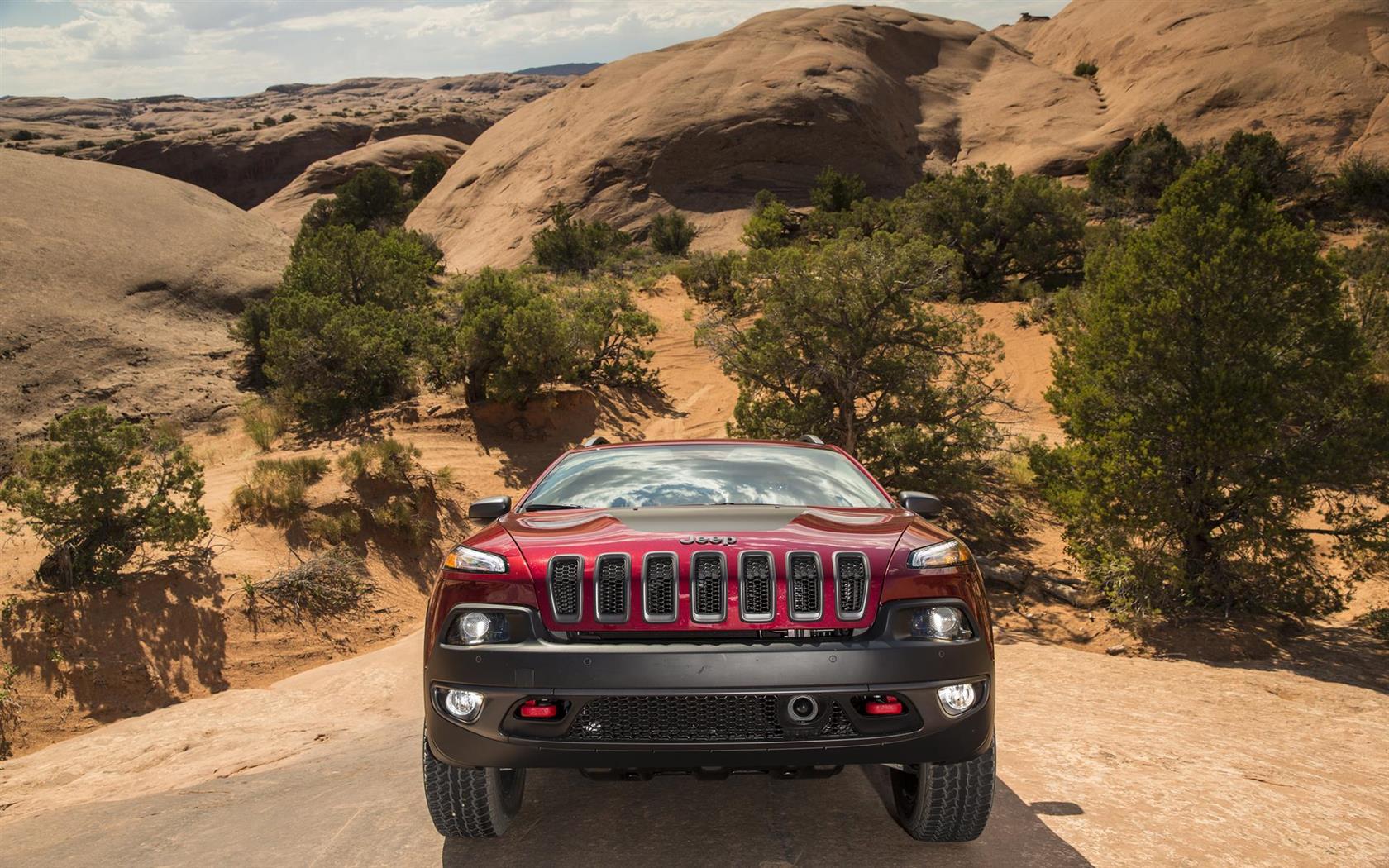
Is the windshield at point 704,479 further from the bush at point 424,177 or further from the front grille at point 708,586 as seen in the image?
the bush at point 424,177

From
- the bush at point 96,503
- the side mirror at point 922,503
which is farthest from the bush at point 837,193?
the side mirror at point 922,503

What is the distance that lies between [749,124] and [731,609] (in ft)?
164

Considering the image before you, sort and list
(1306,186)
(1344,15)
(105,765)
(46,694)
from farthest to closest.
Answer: (1344,15), (1306,186), (46,694), (105,765)

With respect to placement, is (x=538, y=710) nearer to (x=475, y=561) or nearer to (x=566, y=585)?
(x=566, y=585)

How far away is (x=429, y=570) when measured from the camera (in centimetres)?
1379

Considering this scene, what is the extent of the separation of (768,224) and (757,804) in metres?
32.3

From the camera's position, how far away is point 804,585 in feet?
11.0

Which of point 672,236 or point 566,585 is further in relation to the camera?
point 672,236

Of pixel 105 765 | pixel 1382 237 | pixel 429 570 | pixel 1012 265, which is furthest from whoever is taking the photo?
pixel 1012 265

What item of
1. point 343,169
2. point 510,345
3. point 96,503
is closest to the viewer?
point 96,503


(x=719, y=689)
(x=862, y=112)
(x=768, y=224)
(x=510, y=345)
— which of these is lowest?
(x=510, y=345)

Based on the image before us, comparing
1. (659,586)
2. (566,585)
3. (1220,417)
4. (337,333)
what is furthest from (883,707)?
(337,333)

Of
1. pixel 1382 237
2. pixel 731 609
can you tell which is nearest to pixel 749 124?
pixel 1382 237

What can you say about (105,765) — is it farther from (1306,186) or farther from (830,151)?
(830,151)
